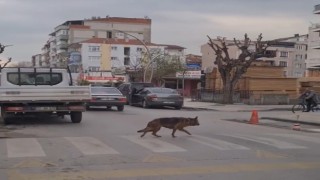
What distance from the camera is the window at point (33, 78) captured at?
19.1 m

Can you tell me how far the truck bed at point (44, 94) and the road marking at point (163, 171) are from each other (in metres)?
8.50

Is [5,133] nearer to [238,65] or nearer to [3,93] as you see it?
[3,93]

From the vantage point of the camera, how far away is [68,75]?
20.1m

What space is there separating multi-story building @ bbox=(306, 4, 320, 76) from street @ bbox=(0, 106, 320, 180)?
80386 millimetres

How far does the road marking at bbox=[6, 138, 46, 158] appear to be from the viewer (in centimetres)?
1048

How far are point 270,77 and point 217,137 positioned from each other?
30.6 metres

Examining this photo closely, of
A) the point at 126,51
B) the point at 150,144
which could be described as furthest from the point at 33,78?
the point at 126,51

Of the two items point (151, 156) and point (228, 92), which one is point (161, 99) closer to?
point (228, 92)

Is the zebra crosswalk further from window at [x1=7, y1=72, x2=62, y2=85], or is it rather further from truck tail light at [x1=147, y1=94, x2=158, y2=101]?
truck tail light at [x1=147, y1=94, x2=158, y2=101]

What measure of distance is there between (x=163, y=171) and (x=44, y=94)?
9360mm

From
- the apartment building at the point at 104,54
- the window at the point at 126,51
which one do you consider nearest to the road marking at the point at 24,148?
the apartment building at the point at 104,54

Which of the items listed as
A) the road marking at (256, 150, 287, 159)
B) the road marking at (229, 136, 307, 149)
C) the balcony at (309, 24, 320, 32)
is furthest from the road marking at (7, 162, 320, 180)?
the balcony at (309, 24, 320, 32)

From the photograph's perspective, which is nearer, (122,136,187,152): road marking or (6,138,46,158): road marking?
(6,138,46,158): road marking

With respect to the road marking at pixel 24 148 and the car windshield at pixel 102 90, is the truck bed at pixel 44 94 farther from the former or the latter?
the car windshield at pixel 102 90
